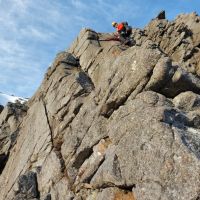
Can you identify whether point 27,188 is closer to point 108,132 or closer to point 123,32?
point 108,132

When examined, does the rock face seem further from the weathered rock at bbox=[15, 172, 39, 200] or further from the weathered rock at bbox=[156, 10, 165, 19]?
the weathered rock at bbox=[156, 10, 165, 19]

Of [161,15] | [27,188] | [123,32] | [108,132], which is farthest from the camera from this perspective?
[161,15]

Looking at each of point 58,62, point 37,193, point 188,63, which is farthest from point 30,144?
point 188,63

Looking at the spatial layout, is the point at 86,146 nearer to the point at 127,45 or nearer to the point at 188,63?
the point at 127,45

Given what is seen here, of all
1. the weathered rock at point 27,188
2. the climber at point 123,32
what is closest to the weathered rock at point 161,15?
the climber at point 123,32

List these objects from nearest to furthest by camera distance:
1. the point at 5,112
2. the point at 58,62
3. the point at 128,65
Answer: the point at 128,65, the point at 58,62, the point at 5,112

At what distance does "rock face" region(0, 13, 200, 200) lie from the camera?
23641mm

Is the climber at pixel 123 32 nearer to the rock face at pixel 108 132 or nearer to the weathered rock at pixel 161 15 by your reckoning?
the rock face at pixel 108 132

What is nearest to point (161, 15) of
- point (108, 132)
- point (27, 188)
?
point (27, 188)

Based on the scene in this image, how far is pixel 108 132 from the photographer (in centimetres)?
3042

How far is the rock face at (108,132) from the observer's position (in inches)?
931

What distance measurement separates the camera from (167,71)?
29.1 meters

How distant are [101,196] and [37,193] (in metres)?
10.8

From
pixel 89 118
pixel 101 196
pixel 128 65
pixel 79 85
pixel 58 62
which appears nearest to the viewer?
pixel 101 196
